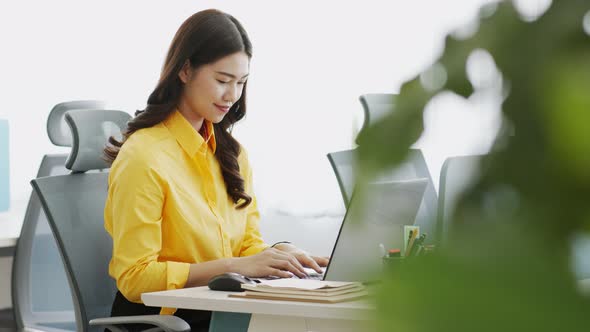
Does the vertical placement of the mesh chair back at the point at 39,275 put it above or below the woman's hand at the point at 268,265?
below

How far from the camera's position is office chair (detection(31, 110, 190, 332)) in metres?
1.94

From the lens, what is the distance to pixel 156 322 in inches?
65.8

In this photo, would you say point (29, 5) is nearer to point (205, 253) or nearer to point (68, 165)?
point (68, 165)

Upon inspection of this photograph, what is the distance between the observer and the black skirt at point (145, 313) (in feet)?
6.06

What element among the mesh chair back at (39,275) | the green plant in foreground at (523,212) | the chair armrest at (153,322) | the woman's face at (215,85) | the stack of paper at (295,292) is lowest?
the mesh chair back at (39,275)

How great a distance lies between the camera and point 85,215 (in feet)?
6.68

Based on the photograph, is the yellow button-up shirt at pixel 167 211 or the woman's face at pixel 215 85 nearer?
the yellow button-up shirt at pixel 167 211

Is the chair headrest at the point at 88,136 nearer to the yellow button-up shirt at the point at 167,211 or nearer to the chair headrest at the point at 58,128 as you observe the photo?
the yellow button-up shirt at the point at 167,211

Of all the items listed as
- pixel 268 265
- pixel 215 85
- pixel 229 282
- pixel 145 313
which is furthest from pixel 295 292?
pixel 215 85

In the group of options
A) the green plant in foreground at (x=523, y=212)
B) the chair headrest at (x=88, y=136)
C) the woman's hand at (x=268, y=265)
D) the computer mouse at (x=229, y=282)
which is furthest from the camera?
the chair headrest at (x=88, y=136)

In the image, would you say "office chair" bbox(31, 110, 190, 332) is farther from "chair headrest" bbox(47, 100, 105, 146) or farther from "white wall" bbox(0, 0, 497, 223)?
"white wall" bbox(0, 0, 497, 223)

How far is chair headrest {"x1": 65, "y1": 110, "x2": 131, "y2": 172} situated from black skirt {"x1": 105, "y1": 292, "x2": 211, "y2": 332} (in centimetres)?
37

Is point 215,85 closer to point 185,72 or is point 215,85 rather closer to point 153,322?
point 185,72

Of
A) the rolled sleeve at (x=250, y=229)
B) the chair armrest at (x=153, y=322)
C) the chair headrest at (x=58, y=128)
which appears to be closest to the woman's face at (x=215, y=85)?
the rolled sleeve at (x=250, y=229)
